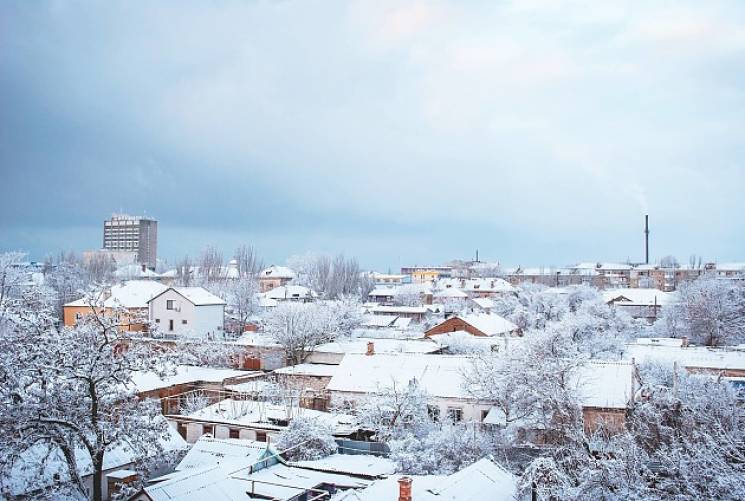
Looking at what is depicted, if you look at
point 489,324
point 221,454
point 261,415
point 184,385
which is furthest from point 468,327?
point 221,454

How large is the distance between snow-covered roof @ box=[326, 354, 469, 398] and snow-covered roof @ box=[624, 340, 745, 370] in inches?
370

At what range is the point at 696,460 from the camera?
9.47m

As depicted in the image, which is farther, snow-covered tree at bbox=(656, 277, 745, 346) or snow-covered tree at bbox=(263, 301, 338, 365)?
snow-covered tree at bbox=(656, 277, 745, 346)

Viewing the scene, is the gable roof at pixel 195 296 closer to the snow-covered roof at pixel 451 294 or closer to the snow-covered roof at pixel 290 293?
the snow-covered roof at pixel 290 293

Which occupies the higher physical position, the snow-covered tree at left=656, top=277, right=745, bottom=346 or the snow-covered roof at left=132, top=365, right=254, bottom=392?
the snow-covered tree at left=656, top=277, right=745, bottom=346

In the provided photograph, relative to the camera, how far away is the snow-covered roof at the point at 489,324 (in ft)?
154

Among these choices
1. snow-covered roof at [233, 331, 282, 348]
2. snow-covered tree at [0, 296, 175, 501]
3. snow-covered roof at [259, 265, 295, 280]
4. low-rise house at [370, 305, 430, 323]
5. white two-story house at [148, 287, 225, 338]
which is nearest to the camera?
snow-covered tree at [0, 296, 175, 501]

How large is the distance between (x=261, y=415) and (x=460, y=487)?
39.2 feet

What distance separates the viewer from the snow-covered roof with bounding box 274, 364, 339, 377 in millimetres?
31288

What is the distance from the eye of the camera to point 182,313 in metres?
44.2

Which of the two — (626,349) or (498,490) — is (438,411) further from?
(626,349)

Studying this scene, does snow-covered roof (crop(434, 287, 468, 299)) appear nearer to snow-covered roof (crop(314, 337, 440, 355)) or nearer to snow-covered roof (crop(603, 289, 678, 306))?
snow-covered roof (crop(603, 289, 678, 306))

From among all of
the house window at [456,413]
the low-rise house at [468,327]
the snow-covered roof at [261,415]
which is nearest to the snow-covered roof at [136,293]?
the low-rise house at [468,327]

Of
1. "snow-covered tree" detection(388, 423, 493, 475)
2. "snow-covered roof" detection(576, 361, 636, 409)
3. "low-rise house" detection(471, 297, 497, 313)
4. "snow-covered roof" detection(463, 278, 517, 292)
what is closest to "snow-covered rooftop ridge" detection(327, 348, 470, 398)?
"snow-covered roof" detection(576, 361, 636, 409)
